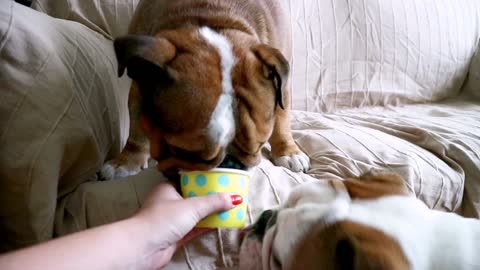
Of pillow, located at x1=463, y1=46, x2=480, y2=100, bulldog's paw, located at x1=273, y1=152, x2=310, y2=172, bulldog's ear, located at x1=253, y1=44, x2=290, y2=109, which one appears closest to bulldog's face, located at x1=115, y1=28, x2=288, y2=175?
bulldog's ear, located at x1=253, y1=44, x2=290, y2=109

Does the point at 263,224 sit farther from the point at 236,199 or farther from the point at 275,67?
the point at 275,67

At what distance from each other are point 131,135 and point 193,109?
0.37 m

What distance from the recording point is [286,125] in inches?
54.9

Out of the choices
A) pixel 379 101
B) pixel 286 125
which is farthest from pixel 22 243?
pixel 379 101

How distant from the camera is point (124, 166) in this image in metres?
1.18

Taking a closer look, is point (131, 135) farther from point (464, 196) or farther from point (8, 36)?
point (464, 196)

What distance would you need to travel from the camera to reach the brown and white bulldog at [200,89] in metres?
0.93

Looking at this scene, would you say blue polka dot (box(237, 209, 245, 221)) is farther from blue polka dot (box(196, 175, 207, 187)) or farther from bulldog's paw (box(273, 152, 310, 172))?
bulldog's paw (box(273, 152, 310, 172))

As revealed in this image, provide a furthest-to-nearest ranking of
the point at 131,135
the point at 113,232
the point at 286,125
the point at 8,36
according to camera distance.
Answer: the point at 286,125, the point at 131,135, the point at 8,36, the point at 113,232

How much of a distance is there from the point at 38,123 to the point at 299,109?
116 cm

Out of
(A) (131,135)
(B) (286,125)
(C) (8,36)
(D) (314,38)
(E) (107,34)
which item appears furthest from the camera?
(D) (314,38)

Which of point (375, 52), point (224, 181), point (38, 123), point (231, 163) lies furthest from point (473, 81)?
point (38, 123)

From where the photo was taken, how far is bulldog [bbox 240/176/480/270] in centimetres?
60

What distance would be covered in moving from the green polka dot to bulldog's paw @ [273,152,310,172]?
1.29 feet
